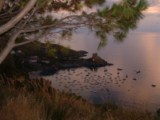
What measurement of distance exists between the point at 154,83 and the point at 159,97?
29.8ft

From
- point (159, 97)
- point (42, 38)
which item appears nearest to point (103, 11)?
point (42, 38)

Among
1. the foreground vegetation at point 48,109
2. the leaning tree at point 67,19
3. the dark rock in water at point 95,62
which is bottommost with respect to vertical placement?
the dark rock in water at point 95,62

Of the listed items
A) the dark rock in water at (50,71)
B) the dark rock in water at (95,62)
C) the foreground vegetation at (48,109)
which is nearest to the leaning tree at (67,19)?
the foreground vegetation at (48,109)

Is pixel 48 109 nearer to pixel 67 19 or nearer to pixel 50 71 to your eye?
pixel 67 19

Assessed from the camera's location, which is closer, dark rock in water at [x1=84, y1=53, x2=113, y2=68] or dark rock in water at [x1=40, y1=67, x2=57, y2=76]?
dark rock in water at [x1=40, y1=67, x2=57, y2=76]

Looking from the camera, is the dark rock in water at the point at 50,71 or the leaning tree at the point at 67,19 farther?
the dark rock in water at the point at 50,71

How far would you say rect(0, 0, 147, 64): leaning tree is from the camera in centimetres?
705

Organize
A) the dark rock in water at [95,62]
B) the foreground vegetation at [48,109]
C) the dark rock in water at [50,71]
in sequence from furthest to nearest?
the dark rock in water at [95,62] → the dark rock in water at [50,71] → the foreground vegetation at [48,109]

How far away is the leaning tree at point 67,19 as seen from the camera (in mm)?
7051

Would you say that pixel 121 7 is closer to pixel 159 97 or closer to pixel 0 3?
pixel 0 3

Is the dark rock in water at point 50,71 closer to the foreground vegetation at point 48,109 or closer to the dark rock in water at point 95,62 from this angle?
the dark rock in water at point 95,62

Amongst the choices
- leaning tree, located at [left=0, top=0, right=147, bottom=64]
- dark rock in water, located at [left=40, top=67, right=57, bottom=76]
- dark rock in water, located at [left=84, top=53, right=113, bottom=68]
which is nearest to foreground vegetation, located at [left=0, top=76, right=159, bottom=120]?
leaning tree, located at [left=0, top=0, right=147, bottom=64]

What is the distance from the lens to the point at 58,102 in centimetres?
809

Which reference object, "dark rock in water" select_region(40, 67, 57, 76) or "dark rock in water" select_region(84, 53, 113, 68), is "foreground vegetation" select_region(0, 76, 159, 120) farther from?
"dark rock in water" select_region(84, 53, 113, 68)
